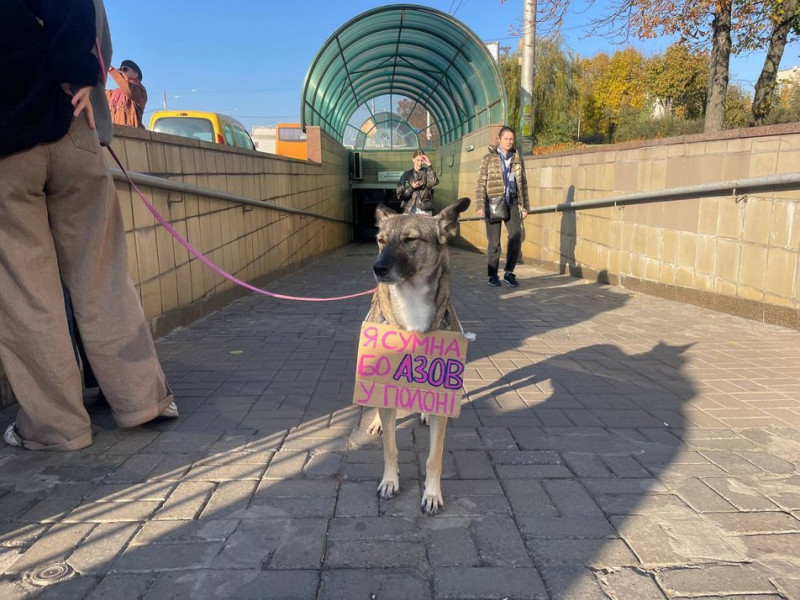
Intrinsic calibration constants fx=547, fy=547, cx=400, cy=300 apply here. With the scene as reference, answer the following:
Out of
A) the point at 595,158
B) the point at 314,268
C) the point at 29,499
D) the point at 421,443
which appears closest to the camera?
the point at 29,499

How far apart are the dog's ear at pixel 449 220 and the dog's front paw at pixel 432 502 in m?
1.34

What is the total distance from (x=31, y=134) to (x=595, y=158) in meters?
7.76

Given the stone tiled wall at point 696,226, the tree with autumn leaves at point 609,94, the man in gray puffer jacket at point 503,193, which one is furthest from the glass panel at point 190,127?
the tree with autumn leaves at point 609,94

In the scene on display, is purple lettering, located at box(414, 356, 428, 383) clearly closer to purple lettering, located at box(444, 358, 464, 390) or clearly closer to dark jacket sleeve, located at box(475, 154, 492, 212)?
purple lettering, located at box(444, 358, 464, 390)

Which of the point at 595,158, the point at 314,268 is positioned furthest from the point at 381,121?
the point at 595,158

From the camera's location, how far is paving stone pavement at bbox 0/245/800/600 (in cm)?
196

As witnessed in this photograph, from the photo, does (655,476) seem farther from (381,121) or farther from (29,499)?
(381,121)

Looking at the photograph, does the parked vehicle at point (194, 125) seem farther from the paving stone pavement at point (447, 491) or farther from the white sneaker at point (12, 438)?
the white sneaker at point (12, 438)

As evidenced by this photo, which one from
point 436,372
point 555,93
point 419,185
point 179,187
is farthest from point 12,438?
point 555,93

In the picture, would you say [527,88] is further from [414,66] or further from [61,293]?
[61,293]

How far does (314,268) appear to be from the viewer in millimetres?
11914

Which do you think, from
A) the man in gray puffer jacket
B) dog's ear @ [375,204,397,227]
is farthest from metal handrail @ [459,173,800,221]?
dog's ear @ [375,204,397,227]

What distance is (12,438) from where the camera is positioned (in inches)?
114

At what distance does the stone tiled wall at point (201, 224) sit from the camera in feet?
15.8
